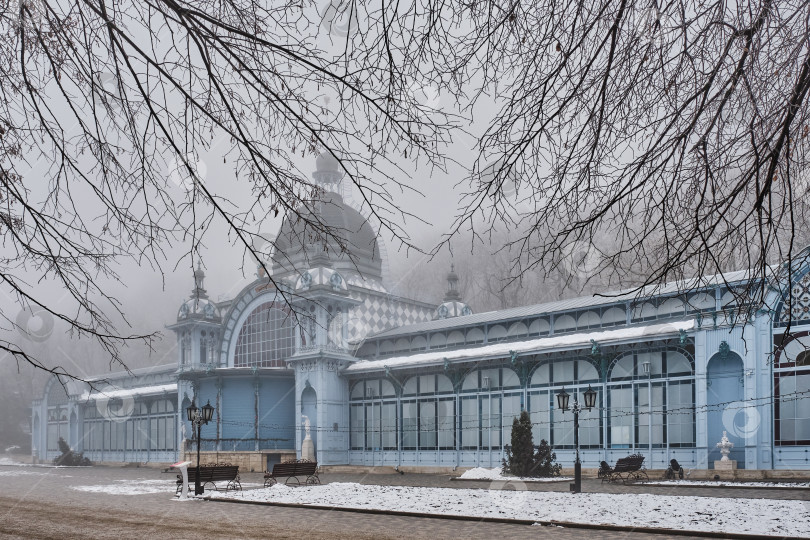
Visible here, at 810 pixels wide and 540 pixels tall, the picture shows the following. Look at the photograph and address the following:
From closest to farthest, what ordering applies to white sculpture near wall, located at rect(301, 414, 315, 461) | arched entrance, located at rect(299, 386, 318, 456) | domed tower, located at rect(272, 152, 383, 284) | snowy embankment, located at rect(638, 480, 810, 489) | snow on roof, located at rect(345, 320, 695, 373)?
snowy embankment, located at rect(638, 480, 810, 489) < snow on roof, located at rect(345, 320, 695, 373) < white sculpture near wall, located at rect(301, 414, 315, 461) < arched entrance, located at rect(299, 386, 318, 456) < domed tower, located at rect(272, 152, 383, 284)

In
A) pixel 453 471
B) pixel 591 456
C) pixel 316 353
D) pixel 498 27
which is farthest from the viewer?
pixel 316 353

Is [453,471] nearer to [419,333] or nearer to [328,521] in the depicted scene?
[419,333]

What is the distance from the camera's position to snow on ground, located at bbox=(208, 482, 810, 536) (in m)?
13.1

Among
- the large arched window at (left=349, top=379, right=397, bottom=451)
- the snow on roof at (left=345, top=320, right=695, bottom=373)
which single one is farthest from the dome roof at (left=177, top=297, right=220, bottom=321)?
the large arched window at (left=349, top=379, right=397, bottom=451)

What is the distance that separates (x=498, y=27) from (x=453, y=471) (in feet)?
99.0

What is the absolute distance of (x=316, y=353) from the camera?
39375mm

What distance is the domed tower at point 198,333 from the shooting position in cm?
4669

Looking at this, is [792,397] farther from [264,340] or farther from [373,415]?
[264,340]

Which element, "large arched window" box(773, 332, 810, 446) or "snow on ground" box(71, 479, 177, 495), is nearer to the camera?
"snow on ground" box(71, 479, 177, 495)

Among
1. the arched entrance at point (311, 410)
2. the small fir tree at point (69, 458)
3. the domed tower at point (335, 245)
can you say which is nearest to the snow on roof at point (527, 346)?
the arched entrance at point (311, 410)

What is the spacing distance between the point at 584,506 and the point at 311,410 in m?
24.9

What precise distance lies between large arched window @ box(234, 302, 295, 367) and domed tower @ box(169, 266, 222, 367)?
5.68ft

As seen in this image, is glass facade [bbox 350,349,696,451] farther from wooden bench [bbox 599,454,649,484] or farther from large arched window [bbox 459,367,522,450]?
wooden bench [bbox 599,454,649,484]

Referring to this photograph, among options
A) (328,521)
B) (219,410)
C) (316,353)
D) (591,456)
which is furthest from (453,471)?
(328,521)
